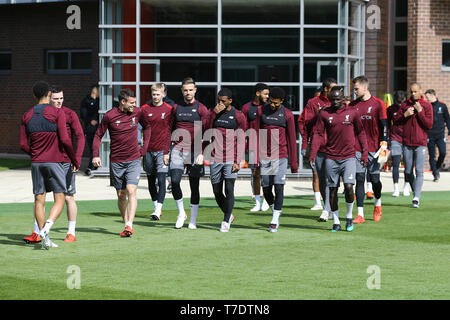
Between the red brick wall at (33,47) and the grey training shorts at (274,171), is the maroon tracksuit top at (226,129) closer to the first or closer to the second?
the grey training shorts at (274,171)

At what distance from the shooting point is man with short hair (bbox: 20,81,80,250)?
10.4 meters

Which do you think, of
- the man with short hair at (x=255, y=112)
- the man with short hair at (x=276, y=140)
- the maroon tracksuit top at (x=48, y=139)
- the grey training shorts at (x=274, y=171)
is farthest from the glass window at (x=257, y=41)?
the maroon tracksuit top at (x=48, y=139)

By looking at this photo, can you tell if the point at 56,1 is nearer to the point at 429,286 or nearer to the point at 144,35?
the point at 144,35

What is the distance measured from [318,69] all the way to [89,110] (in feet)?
19.4

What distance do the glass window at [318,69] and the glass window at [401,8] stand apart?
185 inches

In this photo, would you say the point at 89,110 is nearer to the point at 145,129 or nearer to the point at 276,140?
the point at 145,129

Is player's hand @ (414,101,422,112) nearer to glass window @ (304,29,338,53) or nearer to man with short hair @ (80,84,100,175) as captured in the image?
glass window @ (304,29,338,53)

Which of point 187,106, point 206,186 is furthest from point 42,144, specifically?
point 206,186

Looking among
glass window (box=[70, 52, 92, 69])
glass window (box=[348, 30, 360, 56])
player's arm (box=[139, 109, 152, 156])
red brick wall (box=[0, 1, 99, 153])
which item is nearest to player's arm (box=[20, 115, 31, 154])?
player's arm (box=[139, 109, 152, 156])

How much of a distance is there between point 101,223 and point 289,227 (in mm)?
2877

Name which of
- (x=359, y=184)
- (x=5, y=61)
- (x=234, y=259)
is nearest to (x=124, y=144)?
(x=234, y=259)

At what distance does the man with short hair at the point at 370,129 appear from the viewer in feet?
43.0

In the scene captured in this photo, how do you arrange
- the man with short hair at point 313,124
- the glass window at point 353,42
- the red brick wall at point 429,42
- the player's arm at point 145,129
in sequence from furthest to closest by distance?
the red brick wall at point 429,42
the glass window at point 353,42
the man with short hair at point 313,124
the player's arm at point 145,129
